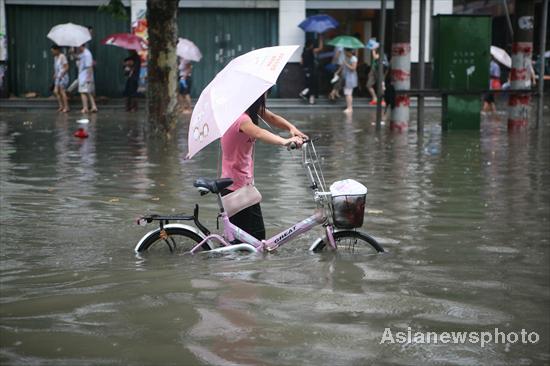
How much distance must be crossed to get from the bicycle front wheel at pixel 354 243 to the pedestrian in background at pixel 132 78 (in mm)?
20786

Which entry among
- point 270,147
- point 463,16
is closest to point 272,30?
point 463,16

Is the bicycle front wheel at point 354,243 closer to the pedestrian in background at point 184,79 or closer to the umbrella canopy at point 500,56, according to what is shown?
the umbrella canopy at point 500,56

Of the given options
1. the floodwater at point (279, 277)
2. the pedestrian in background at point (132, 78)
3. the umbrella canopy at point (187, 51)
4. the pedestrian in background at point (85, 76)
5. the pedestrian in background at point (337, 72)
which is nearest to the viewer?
the floodwater at point (279, 277)

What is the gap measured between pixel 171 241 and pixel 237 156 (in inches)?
32.4

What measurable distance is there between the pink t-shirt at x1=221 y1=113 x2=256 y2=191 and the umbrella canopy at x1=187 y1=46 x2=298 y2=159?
232 mm

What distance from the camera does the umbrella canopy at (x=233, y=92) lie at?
760 centimetres

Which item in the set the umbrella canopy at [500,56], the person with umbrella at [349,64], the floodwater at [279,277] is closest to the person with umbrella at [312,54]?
the person with umbrella at [349,64]

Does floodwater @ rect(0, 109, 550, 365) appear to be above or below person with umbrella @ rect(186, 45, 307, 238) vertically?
below

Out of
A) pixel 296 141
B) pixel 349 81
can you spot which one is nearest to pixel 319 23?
pixel 349 81

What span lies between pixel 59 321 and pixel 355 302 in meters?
1.83

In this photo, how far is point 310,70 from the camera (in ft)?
101

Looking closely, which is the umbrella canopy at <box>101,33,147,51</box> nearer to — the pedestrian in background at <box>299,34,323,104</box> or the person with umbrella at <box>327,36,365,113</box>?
the pedestrian in background at <box>299,34,323,104</box>

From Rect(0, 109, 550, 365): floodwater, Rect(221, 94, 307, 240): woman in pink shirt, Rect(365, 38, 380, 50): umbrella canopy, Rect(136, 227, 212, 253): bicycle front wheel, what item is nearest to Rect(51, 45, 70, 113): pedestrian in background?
Rect(365, 38, 380, 50): umbrella canopy

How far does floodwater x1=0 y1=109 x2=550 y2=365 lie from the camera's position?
5.85 meters
